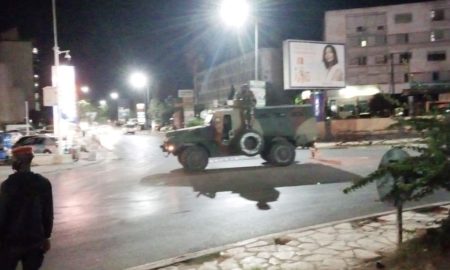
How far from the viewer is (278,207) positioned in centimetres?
1066

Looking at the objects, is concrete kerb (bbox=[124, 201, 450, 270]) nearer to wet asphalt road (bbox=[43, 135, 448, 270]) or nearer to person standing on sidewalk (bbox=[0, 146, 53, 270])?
wet asphalt road (bbox=[43, 135, 448, 270])

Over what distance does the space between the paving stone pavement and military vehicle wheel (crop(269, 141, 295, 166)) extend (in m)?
9.68

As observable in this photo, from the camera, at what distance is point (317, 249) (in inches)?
277

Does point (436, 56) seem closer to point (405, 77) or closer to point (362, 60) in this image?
point (405, 77)

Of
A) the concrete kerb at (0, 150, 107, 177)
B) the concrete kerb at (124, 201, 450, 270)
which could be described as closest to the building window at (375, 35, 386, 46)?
the concrete kerb at (0, 150, 107, 177)

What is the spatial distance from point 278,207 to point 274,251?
3.63 meters

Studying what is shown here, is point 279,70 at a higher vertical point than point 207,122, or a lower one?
higher

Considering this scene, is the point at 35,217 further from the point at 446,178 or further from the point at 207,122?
the point at 207,122

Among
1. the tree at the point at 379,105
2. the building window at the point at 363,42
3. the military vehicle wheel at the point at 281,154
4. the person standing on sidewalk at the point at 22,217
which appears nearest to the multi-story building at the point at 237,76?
the building window at the point at 363,42

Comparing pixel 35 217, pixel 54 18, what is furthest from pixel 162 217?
pixel 54 18

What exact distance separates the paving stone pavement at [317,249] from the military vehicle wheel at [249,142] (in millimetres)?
9106

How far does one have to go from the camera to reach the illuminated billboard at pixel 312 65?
33938 mm

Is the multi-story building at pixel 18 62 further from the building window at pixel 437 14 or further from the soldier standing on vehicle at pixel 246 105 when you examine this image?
the soldier standing on vehicle at pixel 246 105

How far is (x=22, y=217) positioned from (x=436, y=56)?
197ft
